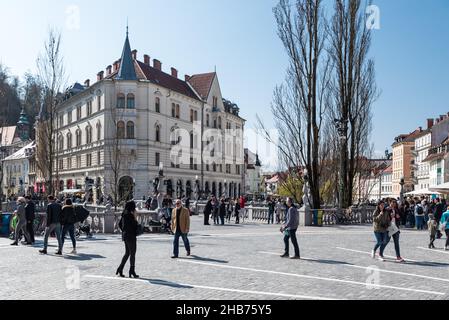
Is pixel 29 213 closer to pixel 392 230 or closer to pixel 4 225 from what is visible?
pixel 4 225

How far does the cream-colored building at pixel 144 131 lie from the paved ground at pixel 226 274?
117 feet

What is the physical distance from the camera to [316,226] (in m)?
27.4

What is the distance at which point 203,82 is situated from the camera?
77.1 metres

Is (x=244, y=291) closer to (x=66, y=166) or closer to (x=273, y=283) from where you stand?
(x=273, y=283)

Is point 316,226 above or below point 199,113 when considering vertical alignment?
below

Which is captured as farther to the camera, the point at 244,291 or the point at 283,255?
Result: the point at 283,255

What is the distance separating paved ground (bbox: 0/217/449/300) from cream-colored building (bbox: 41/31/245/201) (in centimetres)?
3573

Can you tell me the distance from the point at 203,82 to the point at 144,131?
2111 cm

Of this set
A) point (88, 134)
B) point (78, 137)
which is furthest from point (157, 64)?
point (78, 137)

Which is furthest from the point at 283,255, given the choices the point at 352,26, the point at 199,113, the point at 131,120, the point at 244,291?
the point at 199,113

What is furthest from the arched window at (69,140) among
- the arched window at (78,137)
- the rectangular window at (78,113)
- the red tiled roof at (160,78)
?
the red tiled roof at (160,78)

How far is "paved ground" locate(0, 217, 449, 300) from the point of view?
28.5ft

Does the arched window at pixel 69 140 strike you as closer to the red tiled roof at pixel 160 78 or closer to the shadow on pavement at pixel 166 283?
the red tiled roof at pixel 160 78

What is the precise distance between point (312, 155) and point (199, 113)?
45.2 metres
